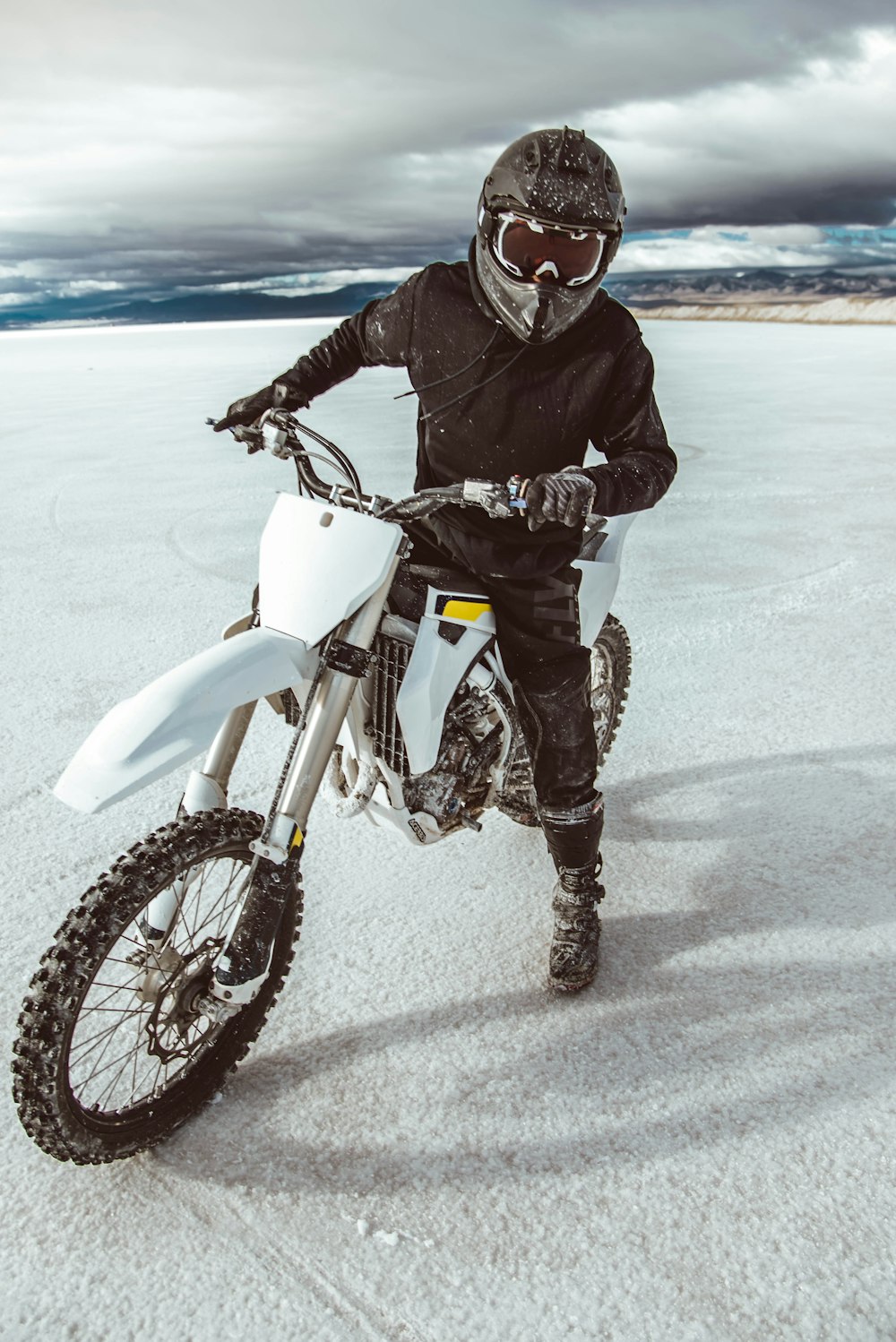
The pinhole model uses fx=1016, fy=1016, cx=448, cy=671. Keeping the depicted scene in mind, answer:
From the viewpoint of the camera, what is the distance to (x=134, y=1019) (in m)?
2.45

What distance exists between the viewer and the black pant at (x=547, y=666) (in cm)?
254

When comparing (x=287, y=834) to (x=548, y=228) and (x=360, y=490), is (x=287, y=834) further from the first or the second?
(x=548, y=228)

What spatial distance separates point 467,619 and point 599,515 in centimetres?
45

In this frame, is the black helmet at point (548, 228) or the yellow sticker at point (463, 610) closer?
the black helmet at point (548, 228)

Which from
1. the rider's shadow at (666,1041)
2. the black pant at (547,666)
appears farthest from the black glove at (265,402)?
the rider's shadow at (666,1041)

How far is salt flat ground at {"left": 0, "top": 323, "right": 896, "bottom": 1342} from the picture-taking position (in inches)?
72.6

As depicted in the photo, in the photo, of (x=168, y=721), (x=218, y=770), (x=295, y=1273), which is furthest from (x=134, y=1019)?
(x=168, y=721)

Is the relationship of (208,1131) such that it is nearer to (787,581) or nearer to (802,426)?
(787,581)

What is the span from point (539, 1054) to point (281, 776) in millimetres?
913

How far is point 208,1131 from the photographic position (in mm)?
2191

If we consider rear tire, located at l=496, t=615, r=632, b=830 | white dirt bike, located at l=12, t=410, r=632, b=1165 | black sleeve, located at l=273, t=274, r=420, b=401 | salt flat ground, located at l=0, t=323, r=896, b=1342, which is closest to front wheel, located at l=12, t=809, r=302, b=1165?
white dirt bike, located at l=12, t=410, r=632, b=1165

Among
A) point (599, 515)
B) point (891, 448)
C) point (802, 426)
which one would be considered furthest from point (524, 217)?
point (802, 426)

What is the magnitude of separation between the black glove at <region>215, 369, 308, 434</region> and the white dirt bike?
139 millimetres

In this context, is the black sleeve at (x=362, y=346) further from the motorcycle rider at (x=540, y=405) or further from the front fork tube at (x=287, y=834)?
the front fork tube at (x=287, y=834)
